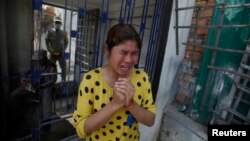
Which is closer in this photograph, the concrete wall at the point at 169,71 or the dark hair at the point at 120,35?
the dark hair at the point at 120,35

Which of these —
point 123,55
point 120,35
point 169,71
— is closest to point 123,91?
point 123,55

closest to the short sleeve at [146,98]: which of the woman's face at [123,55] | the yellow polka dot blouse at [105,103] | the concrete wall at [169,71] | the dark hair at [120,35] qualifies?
the yellow polka dot blouse at [105,103]

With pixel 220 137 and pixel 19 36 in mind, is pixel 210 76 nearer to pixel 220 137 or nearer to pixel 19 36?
pixel 220 137

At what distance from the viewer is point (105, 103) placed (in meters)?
1.23

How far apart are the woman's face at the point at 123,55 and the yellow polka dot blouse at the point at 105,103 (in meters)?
0.16

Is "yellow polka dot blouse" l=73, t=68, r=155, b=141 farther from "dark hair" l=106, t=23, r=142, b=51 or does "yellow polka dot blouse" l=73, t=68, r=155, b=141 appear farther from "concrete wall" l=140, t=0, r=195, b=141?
"concrete wall" l=140, t=0, r=195, b=141

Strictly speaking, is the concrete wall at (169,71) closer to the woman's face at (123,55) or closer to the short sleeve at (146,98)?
the short sleeve at (146,98)

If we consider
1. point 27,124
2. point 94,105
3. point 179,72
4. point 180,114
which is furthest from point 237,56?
point 27,124

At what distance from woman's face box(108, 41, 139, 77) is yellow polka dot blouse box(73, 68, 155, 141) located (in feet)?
0.54

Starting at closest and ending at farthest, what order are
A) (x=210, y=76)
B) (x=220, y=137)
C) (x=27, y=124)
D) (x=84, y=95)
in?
(x=84, y=95)
(x=220, y=137)
(x=210, y=76)
(x=27, y=124)

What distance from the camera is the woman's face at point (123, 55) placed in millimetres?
1110

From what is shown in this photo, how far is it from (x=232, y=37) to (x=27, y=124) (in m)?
3.13

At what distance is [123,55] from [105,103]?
0.36 m

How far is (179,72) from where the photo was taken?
95.2 inches
